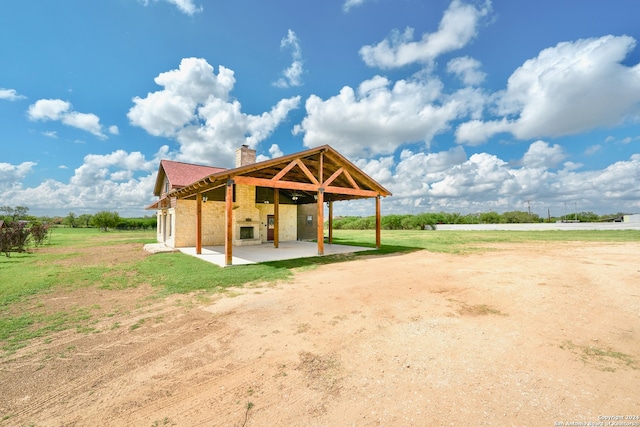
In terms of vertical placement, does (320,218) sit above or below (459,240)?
above

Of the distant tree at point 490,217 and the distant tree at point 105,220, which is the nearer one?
the distant tree at point 105,220

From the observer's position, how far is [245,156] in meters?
16.0

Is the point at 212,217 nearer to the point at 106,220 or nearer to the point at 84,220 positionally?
the point at 106,220

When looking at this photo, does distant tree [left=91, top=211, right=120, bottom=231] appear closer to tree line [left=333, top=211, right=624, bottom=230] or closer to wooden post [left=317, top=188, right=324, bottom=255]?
tree line [left=333, top=211, right=624, bottom=230]

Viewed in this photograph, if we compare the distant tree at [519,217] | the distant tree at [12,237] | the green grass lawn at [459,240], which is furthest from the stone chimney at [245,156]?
the distant tree at [519,217]

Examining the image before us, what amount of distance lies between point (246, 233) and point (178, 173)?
222 inches

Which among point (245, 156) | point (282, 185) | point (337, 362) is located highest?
point (245, 156)

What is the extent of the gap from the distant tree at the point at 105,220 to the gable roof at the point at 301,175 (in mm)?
35210

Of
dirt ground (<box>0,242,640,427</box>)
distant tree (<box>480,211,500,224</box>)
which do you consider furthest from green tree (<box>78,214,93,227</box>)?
distant tree (<box>480,211,500,224</box>)

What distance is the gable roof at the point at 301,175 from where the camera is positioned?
9.40m

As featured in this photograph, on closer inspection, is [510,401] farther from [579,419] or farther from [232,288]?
[232,288]

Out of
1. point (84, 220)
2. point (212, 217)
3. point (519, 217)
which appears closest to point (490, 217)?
point (519, 217)

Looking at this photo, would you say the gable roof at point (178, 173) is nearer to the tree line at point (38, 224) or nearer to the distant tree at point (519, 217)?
the tree line at point (38, 224)

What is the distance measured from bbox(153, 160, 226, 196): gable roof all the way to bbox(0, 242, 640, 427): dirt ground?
10.5 m
